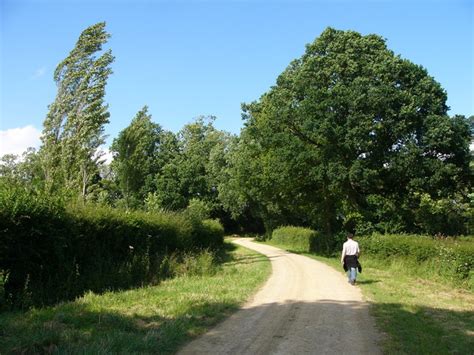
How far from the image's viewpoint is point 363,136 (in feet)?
90.0

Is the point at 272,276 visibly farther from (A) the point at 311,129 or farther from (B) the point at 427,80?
(B) the point at 427,80

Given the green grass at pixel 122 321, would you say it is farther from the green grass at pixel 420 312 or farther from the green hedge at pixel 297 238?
the green hedge at pixel 297 238

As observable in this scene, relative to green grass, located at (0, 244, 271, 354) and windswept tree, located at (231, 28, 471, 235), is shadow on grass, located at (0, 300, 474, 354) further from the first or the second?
windswept tree, located at (231, 28, 471, 235)

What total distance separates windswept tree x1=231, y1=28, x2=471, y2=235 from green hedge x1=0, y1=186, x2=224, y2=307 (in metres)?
14.7

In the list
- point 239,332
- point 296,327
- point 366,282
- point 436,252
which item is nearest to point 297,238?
point 436,252

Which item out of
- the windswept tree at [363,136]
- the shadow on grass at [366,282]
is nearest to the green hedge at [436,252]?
the shadow on grass at [366,282]

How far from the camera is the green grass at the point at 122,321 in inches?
283

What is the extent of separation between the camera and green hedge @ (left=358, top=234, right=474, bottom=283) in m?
17.7

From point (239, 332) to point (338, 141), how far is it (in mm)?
21667

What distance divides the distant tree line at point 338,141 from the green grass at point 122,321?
37.5 feet

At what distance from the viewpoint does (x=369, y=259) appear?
26.4 metres

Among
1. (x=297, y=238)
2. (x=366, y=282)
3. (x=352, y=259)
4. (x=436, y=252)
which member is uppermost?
(x=436, y=252)

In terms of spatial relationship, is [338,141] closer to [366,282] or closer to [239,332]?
[366,282]

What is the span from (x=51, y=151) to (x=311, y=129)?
52.6 feet
